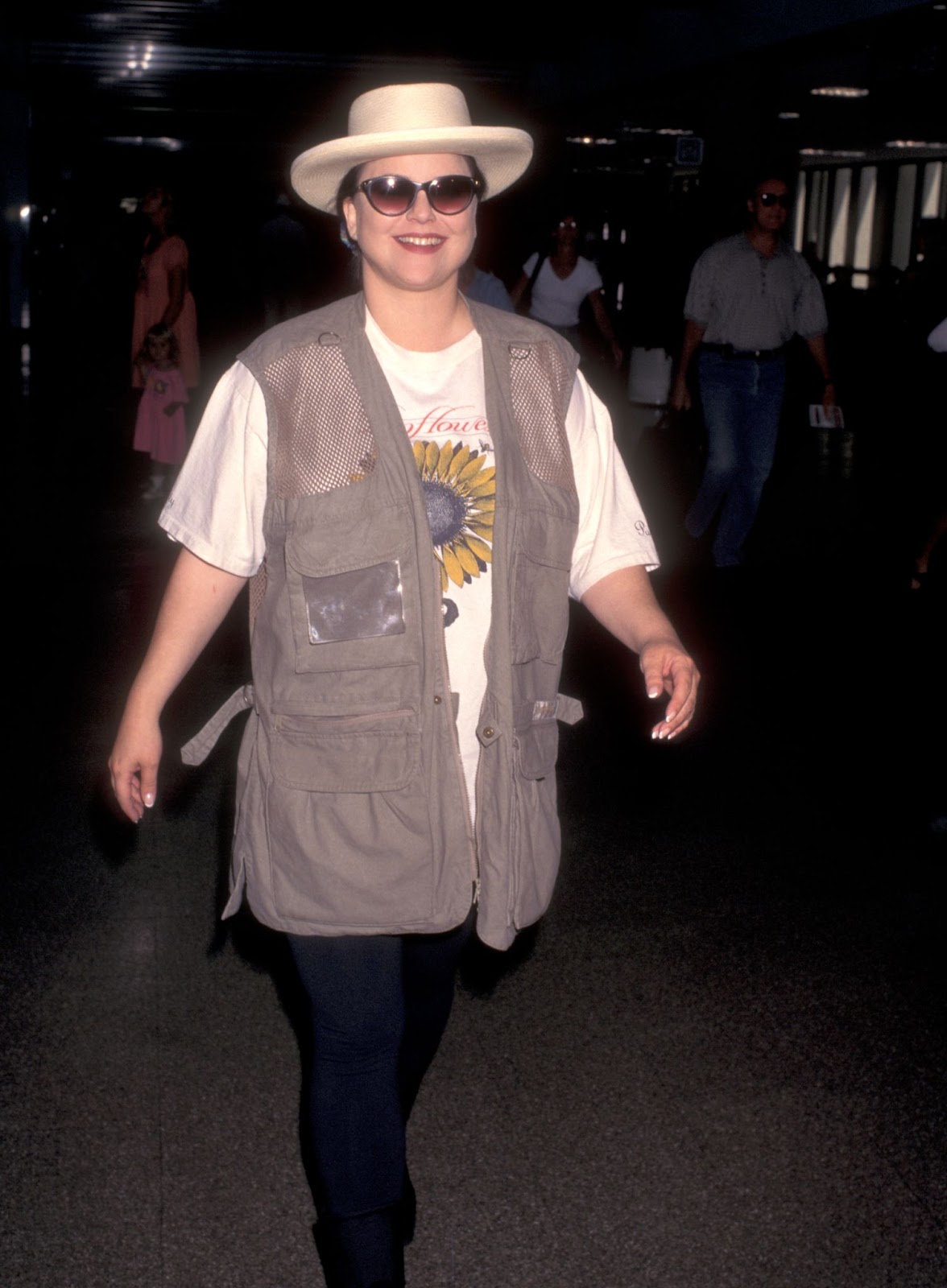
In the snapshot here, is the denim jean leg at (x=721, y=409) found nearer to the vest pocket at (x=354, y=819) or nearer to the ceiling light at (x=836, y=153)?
the vest pocket at (x=354, y=819)

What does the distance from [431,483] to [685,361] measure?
255 inches

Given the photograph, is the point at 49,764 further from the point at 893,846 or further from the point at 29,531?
the point at 29,531

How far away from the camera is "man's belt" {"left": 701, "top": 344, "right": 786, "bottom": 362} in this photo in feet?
27.6

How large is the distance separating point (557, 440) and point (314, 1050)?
1.02 metres

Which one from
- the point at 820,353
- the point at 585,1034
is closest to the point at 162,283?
the point at 820,353

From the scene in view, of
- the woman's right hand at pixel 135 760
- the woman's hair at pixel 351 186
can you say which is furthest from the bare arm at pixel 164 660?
the woman's hair at pixel 351 186

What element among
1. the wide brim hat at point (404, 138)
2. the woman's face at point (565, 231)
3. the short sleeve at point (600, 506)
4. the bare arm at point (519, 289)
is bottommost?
the bare arm at point (519, 289)

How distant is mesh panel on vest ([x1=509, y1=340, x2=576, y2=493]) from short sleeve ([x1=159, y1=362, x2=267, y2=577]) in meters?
0.40

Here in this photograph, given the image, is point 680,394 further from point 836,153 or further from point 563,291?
point 836,153

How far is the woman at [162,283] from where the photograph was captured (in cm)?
1039

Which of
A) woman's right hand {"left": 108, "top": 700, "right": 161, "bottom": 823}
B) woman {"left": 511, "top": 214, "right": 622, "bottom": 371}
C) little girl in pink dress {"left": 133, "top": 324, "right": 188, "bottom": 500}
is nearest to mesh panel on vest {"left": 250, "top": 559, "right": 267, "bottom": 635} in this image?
woman's right hand {"left": 108, "top": 700, "right": 161, "bottom": 823}

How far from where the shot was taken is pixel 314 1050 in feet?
8.34

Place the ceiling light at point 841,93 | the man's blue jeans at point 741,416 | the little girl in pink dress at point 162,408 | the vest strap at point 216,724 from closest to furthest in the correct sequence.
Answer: the vest strap at point 216,724 → the man's blue jeans at point 741,416 → the little girl in pink dress at point 162,408 → the ceiling light at point 841,93

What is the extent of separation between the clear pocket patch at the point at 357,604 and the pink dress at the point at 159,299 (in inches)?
328
